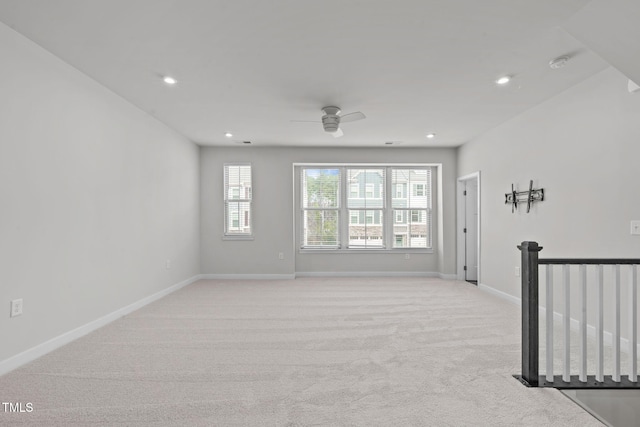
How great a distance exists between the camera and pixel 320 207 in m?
7.08

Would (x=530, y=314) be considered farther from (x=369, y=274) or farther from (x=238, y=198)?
(x=238, y=198)

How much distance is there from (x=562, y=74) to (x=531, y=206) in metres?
1.67

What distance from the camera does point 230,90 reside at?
12.3 ft

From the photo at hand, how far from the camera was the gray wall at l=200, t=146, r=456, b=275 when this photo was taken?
6676 mm

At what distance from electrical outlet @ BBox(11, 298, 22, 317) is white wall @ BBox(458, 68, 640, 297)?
515 centimetres

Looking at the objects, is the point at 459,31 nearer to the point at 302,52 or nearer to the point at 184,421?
the point at 302,52

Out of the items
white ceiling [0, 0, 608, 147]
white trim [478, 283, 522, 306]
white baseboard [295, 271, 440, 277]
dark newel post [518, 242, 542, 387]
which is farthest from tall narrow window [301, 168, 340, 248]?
dark newel post [518, 242, 542, 387]

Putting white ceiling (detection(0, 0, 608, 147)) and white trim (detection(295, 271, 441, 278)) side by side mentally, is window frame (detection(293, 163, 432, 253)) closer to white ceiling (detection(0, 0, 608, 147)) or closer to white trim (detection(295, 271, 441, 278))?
white trim (detection(295, 271, 441, 278))

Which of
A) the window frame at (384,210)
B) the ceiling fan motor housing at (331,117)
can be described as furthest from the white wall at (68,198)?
the window frame at (384,210)

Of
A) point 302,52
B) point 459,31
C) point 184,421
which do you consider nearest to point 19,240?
point 184,421

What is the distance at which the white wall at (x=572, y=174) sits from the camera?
9.96ft

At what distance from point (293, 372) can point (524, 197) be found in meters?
3.75

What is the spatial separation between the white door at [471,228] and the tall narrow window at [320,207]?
2.58 metres

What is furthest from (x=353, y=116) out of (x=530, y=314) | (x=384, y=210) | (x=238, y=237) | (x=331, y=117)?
(x=238, y=237)
